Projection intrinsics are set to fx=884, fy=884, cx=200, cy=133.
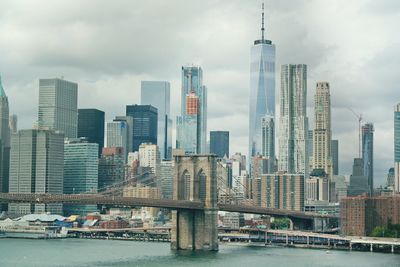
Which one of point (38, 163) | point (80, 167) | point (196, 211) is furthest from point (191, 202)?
point (80, 167)

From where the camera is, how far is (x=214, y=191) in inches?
2721

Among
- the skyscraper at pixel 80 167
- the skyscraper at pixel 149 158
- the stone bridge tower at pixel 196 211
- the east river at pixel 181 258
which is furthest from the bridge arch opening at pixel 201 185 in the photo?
the skyscraper at pixel 149 158

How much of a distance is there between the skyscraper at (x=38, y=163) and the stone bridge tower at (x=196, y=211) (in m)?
72.3

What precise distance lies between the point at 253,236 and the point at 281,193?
64.7m

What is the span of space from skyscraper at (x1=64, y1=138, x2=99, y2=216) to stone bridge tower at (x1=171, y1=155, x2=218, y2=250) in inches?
3258

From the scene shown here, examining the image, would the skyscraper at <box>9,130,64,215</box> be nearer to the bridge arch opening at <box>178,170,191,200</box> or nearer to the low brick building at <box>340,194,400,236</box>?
the low brick building at <box>340,194,400,236</box>

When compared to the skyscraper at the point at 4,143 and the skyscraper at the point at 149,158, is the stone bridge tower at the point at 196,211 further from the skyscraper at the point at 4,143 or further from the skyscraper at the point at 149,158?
the skyscraper at the point at 149,158

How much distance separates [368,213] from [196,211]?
1206 inches

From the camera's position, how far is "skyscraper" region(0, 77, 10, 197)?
159250 mm

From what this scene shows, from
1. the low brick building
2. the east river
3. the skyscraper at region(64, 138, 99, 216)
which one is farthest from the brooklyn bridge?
the skyscraper at region(64, 138, 99, 216)

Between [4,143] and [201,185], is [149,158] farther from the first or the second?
[201,185]

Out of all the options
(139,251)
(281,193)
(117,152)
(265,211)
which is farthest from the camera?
(117,152)

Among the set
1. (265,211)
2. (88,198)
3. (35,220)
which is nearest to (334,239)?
(265,211)

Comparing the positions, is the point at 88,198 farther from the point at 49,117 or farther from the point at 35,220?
the point at 49,117
